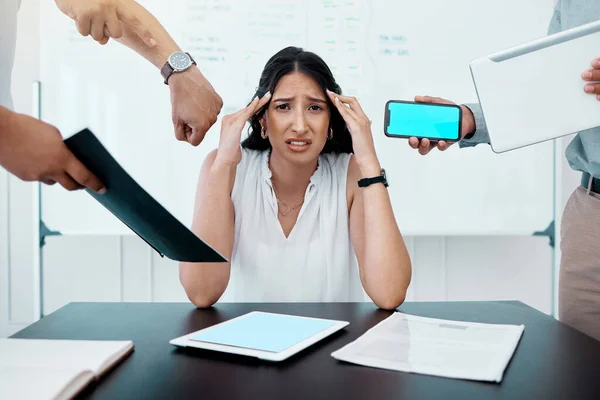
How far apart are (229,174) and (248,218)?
0.41 feet

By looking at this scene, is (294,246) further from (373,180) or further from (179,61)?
(179,61)

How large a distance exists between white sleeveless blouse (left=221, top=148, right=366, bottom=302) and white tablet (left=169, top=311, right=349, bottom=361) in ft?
1.39

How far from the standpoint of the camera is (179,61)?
3.68ft

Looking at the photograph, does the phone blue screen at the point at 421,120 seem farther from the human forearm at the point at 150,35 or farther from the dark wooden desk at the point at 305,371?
the human forearm at the point at 150,35

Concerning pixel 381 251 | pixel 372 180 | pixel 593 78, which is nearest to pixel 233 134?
pixel 372 180

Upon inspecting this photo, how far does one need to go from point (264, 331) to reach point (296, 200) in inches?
27.7

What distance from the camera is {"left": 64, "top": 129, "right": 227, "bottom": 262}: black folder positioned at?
1.96 ft

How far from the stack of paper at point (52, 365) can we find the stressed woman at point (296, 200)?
532 millimetres

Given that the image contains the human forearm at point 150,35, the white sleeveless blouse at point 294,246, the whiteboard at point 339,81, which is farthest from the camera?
the whiteboard at point 339,81

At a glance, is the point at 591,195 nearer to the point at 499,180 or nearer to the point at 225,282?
the point at 225,282

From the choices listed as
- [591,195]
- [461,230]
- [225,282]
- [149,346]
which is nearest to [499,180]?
[461,230]


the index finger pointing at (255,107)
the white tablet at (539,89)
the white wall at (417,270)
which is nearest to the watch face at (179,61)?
the index finger pointing at (255,107)

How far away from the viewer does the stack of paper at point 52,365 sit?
0.51 metres

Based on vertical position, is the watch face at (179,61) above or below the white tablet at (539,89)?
above
